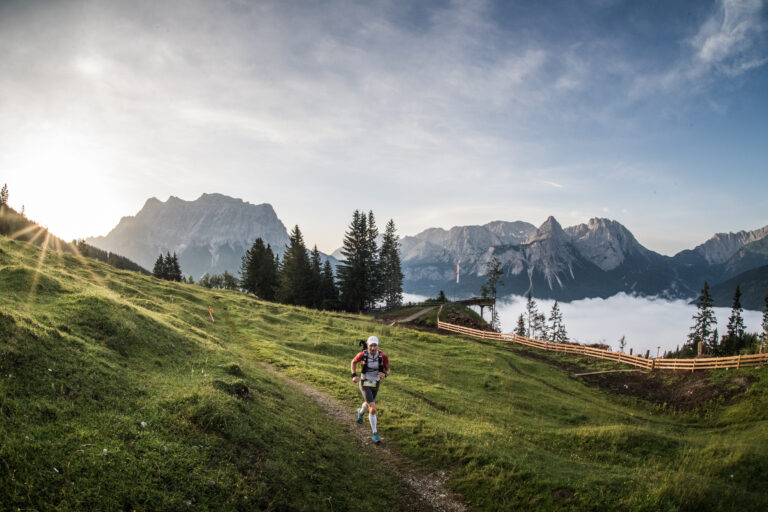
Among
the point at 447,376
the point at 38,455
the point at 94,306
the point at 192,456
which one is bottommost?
the point at 447,376

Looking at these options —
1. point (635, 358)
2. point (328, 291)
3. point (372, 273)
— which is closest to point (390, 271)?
point (372, 273)

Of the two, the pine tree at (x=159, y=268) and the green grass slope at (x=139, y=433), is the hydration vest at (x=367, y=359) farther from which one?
the pine tree at (x=159, y=268)

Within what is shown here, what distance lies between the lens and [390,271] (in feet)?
257

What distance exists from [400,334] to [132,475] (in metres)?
34.1

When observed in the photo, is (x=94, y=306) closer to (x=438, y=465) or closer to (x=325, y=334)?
(x=438, y=465)

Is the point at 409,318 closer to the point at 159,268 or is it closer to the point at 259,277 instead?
the point at 259,277

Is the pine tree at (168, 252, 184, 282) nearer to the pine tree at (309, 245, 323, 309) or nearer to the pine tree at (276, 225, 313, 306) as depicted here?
the pine tree at (276, 225, 313, 306)

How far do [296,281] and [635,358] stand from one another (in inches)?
2112

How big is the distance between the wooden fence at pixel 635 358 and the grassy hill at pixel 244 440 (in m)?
6.19

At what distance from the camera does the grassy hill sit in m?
5.93

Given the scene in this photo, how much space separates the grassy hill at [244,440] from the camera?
5934 millimetres

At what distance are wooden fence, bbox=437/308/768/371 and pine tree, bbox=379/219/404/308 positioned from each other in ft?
78.8

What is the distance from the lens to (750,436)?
57.2 feet

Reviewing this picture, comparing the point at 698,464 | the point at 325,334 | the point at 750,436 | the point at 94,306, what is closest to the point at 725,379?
the point at 750,436
